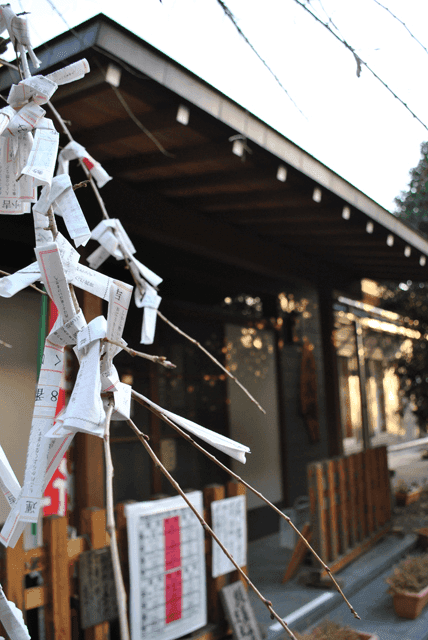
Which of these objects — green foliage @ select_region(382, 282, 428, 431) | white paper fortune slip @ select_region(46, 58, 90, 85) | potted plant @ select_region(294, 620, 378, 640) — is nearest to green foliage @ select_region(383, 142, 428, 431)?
green foliage @ select_region(382, 282, 428, 431)

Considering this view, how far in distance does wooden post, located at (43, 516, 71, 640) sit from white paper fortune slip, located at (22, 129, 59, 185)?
207 centimetres

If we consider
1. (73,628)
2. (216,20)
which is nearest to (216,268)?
(73,628)

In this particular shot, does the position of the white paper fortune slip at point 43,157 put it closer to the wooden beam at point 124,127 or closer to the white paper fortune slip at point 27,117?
the white paper fortune slip at point 27,117

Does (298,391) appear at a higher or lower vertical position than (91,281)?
lower

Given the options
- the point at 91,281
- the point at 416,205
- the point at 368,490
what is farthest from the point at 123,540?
the point at 416,205

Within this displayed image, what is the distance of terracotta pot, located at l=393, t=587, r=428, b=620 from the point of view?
3832 mm

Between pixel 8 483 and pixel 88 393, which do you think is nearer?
pixel 88 393

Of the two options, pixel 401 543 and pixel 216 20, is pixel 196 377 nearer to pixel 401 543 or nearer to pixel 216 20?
pixel 401 543

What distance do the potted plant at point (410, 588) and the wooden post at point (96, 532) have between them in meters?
2.33

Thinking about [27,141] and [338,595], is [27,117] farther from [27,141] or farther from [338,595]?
[338,595]

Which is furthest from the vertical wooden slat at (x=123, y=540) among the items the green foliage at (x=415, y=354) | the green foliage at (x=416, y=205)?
the green foliage at (x=416, y=205)

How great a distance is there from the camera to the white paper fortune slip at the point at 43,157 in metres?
0.75

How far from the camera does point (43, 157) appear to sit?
30.6 inches

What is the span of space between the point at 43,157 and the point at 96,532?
2.28 meters
